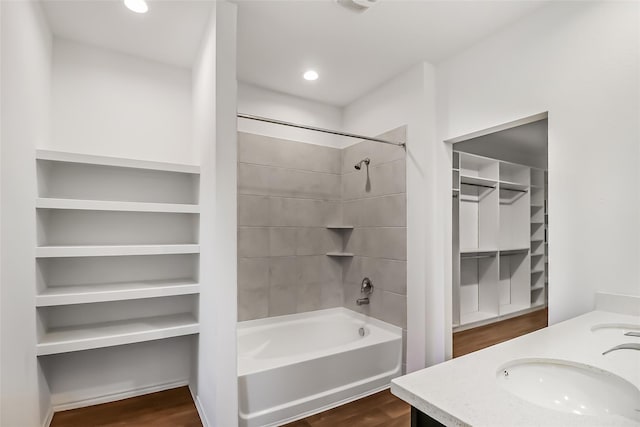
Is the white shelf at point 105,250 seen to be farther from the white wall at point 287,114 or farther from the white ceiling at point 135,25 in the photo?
the white ceiling at point 135,25

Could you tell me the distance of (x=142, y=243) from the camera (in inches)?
98.2

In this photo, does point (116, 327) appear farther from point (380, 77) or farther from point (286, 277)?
point (380, 77)

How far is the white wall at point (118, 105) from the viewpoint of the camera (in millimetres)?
2303

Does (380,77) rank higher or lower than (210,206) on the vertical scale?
higher

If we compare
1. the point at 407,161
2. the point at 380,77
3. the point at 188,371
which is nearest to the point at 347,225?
the point at 407,161

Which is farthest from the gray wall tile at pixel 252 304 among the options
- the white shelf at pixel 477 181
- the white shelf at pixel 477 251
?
the white shelf at pixel 477 181

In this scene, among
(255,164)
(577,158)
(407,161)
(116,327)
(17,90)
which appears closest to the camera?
(17,90)

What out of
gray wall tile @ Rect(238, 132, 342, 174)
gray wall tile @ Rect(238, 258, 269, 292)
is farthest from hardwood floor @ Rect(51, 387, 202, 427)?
gray wall tile @ Rect(238, 132, 342, 174)

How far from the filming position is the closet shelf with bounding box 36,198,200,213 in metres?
1.95

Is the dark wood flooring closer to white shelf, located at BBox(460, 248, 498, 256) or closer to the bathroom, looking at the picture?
the bathroom

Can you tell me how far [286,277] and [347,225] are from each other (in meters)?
0.85

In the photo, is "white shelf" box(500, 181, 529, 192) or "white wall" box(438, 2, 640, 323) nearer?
"white wall" box(438, 2, 640, 323)

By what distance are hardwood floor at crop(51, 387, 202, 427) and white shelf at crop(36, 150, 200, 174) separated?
1.68 metres

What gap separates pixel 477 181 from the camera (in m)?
4.17
